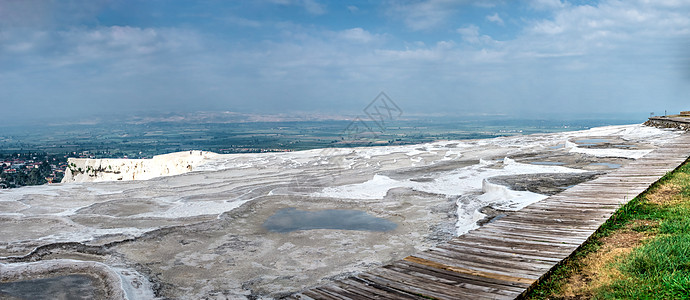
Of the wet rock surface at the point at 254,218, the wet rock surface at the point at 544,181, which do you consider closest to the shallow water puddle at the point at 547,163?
the wet rock surface at the point at 254,218

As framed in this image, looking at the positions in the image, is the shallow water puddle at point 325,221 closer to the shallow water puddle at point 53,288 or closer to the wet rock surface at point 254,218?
the wet rock surface at point 254,218

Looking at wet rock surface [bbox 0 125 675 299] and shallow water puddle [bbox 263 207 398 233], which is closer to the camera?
wet rock surface [bbox 0 125 675 299]

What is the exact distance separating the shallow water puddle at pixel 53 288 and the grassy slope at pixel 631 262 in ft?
16.0

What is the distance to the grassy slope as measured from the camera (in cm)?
302

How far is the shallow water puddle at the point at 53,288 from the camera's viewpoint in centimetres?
512

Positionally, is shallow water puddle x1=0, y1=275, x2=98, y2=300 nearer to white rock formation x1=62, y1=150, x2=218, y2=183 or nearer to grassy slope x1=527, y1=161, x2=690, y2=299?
grassy slope x1=527, y1=161, x2=690, y2=299

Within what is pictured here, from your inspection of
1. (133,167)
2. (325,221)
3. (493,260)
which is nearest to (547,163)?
(325,221)

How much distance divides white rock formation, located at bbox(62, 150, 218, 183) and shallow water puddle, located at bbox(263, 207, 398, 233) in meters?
10.1

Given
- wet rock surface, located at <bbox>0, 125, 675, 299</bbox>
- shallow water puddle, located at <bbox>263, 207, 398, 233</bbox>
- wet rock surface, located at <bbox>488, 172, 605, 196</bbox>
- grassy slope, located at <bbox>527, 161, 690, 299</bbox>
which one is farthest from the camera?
wet rock surface, located at <bbox>488, 172, 605, 196</bbox>

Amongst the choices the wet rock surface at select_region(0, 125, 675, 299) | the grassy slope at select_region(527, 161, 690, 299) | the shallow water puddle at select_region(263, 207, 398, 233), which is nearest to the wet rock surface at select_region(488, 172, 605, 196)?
the wet rock surface at select_region(0, 125, 675, 299)

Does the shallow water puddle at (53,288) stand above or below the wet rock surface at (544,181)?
below

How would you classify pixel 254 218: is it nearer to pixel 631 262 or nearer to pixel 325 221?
pixel 325 221

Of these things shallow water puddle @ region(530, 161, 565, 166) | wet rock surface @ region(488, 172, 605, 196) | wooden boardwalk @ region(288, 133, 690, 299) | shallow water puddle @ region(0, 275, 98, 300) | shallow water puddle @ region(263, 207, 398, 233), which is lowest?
shallow water puddle @ region(0, 275, 98, 300)

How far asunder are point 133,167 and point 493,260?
63.2 ft
